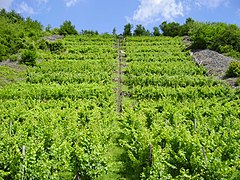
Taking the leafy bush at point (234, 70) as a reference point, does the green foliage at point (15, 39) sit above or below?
above

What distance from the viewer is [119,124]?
1730 centimetres

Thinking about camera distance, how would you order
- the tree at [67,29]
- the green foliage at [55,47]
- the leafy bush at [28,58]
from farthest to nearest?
the tree at [67,29]
the green foliage at [55,47]
the leafy bush at [28,58]

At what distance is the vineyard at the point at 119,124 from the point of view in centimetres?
1155

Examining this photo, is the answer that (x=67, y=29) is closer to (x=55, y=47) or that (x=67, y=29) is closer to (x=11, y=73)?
(x=55, y=47)

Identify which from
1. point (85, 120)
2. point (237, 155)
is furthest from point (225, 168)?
point (85, 120)

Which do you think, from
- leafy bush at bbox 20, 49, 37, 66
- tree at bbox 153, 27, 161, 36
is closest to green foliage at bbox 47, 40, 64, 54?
leafy bush at bbox 20, 49, 37, 66

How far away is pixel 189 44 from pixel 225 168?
36377 mm

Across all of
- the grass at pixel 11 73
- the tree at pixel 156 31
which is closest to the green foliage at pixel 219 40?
the tree at pixel 156 31

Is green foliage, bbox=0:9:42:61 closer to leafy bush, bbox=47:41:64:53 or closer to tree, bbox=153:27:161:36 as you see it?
leafy bush, bbox=47:41:64:53

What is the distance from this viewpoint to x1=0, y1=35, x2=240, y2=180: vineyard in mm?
11547

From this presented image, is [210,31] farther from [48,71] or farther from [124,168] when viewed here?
[124,168]

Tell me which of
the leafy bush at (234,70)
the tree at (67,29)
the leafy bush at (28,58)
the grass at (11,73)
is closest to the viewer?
the grass at (11,73)

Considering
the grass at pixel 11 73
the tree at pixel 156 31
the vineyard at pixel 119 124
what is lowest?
the vineyard at pixel 119 124

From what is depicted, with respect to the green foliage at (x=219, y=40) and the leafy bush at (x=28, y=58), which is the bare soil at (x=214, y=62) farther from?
the leafy bush at (x=28, y=58)
